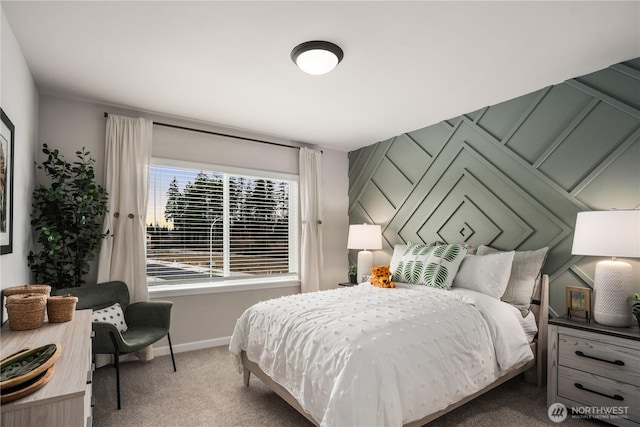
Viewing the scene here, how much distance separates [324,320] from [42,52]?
9.11 ft

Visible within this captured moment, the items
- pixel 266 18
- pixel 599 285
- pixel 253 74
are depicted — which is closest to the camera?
pixel 266 18

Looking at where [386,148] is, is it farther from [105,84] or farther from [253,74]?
[105,84]

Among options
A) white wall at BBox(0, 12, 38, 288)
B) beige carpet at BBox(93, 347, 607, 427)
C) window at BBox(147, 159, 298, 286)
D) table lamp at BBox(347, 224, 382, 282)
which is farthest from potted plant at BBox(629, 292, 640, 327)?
white wall at BBox(0, 12, 38, 288)

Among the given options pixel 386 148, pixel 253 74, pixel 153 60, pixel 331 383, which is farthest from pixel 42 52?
pixel 386 148

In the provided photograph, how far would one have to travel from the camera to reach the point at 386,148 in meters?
4.69

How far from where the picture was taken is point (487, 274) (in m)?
2.96

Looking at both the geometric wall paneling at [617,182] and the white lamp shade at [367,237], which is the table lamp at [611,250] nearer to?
the geometric wall paneling at [617,182]

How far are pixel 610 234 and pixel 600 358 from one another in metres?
0.82

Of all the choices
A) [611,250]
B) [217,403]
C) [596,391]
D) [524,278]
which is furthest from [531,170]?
[217,403]

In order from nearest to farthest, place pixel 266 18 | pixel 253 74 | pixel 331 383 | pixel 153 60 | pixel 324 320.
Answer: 1. pixel 331 383
2. pixel 266 18
3. pixel 324 320
4. pixel 153 60
5. pixel 253 74

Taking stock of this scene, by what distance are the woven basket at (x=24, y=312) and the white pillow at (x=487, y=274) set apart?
120 inches

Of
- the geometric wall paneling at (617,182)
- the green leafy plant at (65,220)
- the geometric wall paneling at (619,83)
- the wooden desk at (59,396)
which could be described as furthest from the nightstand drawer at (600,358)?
the green leafy plant at (65,220)

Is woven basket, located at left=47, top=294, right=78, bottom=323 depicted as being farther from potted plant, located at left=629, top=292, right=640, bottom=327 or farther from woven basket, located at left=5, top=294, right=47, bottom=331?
potted plant, located at left=629, top=292, right=640, bottom=327

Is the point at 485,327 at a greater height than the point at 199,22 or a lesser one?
lesser
